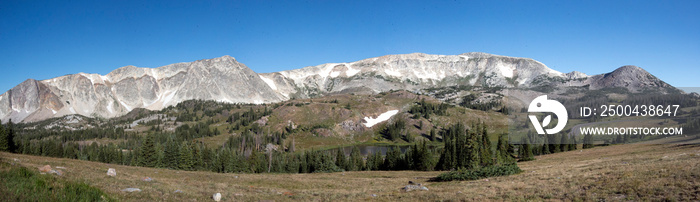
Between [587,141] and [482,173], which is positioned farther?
[587,141]

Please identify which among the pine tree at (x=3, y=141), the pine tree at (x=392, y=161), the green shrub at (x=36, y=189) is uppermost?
the green shrub at (x=36, y=189)

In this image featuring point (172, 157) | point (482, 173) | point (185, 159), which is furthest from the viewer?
point (172, 157)

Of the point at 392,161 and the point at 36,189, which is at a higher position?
the point at 36,189

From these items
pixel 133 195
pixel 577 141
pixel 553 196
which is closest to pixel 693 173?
pixel 553 196

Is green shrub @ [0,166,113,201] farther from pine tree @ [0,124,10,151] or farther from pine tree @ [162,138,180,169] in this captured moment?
pine tree @ [0,124,10,151]

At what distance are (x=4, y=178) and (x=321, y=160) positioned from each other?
101249mm

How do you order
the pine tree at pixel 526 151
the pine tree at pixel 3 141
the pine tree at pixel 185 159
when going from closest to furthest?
the pine tree at pixel 3 141 < the pine tree at pixel 185 159 < the pine tree at pixel 526 151

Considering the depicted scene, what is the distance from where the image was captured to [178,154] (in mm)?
94500

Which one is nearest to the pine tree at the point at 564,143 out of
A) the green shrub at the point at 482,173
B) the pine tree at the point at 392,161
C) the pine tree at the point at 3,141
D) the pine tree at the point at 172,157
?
the pine tree at the point at 392,161

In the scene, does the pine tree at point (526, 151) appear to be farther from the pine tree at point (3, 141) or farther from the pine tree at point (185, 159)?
the pine tree at point (3, 141)

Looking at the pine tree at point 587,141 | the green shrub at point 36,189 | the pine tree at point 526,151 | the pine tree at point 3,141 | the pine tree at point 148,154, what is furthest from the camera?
the pine tree at point 587,141

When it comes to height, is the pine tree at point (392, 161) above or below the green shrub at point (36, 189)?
below

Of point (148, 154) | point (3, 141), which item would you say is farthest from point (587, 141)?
point (3, 141)

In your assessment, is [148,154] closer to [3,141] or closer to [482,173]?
[3,141]
